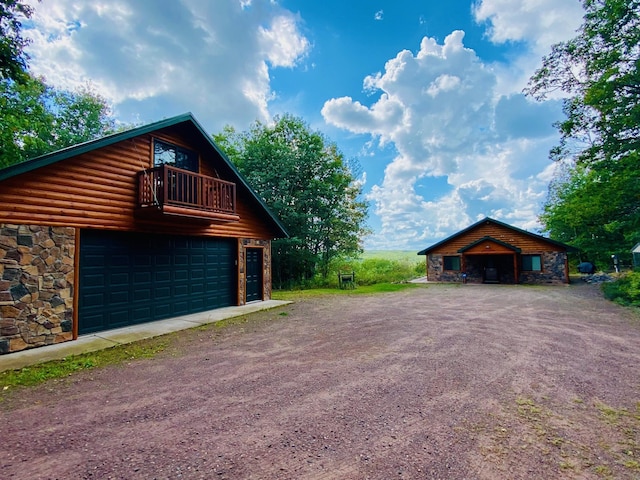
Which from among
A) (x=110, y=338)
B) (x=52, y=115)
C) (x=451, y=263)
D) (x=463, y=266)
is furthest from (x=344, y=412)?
(x=52, y=115)

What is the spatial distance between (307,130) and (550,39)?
1419 centimetres

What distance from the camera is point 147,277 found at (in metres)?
8.23

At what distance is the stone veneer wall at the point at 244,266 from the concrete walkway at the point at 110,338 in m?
1.18

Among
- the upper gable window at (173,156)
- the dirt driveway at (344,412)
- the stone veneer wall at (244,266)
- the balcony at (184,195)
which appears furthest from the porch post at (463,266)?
the upper gable window at (173,156)

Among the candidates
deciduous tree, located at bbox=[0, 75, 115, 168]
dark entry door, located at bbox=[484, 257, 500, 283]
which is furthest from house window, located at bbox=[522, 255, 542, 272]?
deciduous tree, located at bbox=[0, 75, 115, 168]

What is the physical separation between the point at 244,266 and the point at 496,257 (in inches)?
726

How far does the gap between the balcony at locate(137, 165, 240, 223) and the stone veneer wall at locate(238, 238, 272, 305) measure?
1.92m

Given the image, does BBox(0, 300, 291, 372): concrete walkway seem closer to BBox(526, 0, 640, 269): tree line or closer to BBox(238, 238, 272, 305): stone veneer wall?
BBox(238, 238, 272, 305): stone veneer wall

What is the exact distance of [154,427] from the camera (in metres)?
3.07

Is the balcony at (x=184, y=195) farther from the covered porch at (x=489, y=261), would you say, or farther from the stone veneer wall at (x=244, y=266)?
the covered porch at (x=489, y=261)

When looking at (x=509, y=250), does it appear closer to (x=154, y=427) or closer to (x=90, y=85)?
(x=154, y=427)

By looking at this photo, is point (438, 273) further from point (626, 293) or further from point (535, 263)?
point (626, 293)

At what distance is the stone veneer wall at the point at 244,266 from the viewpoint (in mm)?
10934

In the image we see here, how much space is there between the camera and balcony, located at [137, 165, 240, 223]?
299 inches
